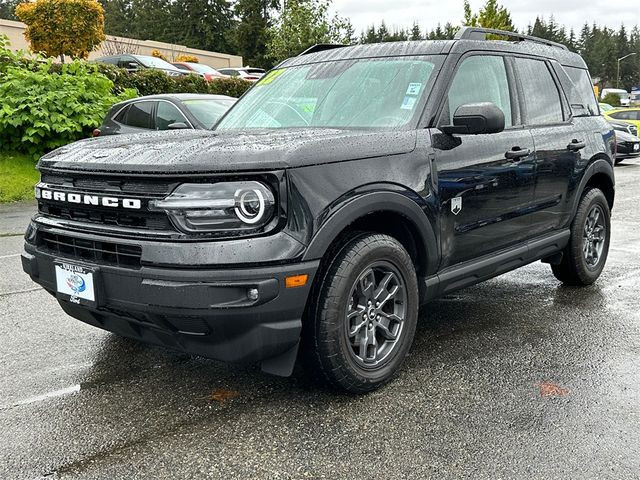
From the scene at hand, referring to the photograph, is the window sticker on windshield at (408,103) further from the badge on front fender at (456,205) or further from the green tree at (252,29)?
the green tree at (252,29)

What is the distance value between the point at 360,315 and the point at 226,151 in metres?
1.08

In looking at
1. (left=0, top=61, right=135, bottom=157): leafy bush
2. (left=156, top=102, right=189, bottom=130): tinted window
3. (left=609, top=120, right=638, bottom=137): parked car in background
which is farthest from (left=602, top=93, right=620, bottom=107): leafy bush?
(left=156, top=102, right=189, bottom=130): tinted window

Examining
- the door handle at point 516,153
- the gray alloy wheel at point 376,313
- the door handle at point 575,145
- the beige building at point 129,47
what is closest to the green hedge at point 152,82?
the door handle at point 575,145

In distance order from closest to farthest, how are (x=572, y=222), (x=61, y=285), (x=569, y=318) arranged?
(x=61, y=285)
(x=569, y=318)
(x=572, y=222)

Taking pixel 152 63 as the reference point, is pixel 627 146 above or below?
below

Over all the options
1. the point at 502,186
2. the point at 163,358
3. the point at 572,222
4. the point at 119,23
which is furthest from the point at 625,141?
the point at 119,23

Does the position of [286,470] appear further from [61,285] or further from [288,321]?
[61,285]

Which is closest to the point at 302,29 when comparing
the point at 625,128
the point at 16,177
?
the point at 625,128

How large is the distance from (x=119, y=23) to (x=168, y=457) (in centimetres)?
8908

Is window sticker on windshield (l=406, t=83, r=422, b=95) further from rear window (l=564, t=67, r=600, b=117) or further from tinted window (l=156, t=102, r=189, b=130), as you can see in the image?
tinted window (l=156, t=102, r=189, b=130)

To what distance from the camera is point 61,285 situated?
326cm

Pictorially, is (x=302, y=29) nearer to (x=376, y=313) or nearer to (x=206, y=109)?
(x=206, y=109)

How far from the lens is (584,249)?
548 cm

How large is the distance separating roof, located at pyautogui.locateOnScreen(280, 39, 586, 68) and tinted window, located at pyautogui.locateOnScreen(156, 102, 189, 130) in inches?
196
